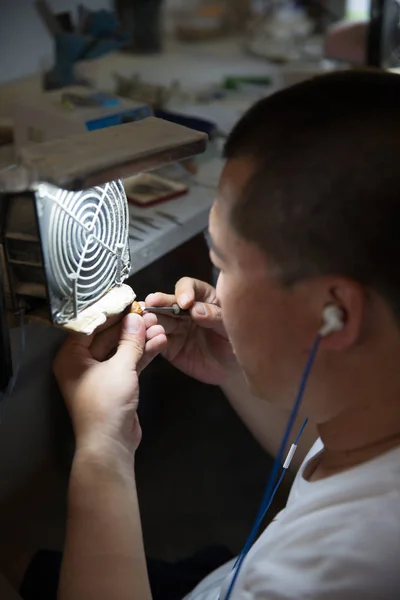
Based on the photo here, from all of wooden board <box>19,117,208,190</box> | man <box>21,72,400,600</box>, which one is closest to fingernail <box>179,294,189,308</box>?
man <box>21,72,400,600</box>

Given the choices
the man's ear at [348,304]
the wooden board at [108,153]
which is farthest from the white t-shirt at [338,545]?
the wooden board at [108,153]

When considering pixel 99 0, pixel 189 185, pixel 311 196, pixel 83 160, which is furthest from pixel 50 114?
pixel 99 0

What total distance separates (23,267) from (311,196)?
1.01 ft

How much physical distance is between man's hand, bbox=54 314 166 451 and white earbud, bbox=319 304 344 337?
267 millimetres

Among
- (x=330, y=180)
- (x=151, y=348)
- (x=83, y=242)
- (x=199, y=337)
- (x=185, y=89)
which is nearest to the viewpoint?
(x=330, y=180)

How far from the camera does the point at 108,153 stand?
60cm

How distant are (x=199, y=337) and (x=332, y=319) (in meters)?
0.41

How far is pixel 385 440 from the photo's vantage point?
641mm

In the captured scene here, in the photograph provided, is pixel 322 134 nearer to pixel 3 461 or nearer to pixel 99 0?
pixel 3 461

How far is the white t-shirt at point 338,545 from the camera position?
567 millimetres

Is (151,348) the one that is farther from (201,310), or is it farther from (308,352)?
(308,352)

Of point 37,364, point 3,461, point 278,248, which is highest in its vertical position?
point 278,248

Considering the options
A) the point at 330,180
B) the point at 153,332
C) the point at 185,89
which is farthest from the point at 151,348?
the point at 185,89

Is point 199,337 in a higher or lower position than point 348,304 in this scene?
lower
